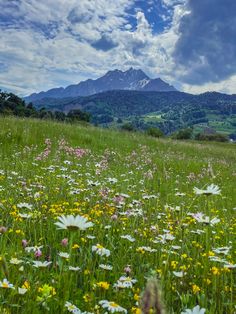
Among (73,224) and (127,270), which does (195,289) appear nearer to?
(127,270)

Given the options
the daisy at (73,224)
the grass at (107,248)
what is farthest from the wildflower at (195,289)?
the daisy at (73,224)

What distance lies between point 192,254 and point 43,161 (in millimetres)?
5663

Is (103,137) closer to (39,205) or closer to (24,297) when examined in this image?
(39,205)

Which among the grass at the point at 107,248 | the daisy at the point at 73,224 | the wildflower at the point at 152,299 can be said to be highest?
the wildflower at the point at 152,299

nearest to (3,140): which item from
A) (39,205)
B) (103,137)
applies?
(103,137)

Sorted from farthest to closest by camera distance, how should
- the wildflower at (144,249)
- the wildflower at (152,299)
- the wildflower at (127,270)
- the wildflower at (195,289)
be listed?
the wildflower at (144,249)
the wildflower at (127,270)
the wildflower at (195,289)
the wildflower at (152,299)

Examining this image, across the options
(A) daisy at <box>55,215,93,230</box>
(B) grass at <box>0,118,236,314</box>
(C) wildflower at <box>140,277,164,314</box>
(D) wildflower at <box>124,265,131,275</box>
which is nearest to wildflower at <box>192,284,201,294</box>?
(B) grass at <box>0,118,236,314</box>

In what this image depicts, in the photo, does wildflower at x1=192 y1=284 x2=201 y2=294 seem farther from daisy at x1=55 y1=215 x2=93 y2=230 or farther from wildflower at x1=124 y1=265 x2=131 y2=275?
daisy at x1=55 y1=215 x2=93 y2=230

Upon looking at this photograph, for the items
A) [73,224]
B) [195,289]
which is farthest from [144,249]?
[73,224]

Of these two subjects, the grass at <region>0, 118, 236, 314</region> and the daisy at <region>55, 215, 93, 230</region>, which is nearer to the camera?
the daisy at <region>55, 215, 93, 230</region>

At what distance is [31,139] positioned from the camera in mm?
12461

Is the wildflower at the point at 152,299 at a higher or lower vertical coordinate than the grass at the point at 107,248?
higher

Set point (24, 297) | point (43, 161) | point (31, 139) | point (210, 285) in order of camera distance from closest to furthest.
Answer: point (24, 297)
point (210, 285)
point (43, 161)
point (31, 139)

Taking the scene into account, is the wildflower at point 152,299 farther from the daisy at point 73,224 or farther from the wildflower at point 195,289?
the wildflower at point 195,289
